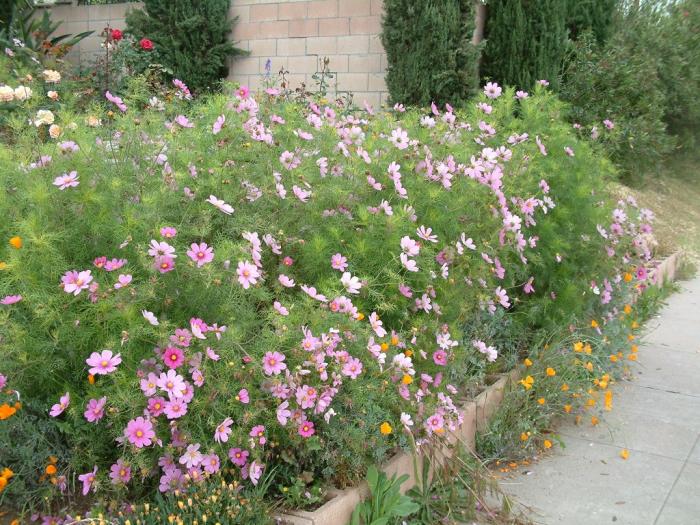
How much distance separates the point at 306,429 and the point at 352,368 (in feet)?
0.87

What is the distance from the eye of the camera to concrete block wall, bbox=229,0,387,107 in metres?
9.86

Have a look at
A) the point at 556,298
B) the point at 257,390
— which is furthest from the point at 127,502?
the point at 556,298

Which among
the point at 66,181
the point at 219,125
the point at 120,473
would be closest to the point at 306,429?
the point at 120,473

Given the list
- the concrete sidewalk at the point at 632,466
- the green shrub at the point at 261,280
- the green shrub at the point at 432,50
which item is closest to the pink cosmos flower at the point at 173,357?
the green shrub at the point at 261,280

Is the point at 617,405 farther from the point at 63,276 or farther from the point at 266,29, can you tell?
the point at 266,29

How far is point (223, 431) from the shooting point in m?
2.40

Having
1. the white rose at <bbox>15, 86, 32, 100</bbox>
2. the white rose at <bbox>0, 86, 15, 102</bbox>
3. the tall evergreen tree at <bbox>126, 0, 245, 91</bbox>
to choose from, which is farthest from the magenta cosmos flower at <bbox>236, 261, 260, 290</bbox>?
the tall evergreen tree at <bbox>126, 0, 245, 91</bbox>

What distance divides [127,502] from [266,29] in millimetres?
9002

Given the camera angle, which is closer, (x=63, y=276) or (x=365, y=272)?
(x=63, y=276)

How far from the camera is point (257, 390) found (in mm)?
2586

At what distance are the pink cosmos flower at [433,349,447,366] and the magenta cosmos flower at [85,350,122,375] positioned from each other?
56.2 inches

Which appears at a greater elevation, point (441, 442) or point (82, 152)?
point (82, 152)

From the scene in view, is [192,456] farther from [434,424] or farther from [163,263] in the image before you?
[434,424]

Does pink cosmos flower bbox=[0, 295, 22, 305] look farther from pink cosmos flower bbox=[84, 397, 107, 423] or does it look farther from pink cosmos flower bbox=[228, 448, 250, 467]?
pink cosmos flower bbox=[228, 448, 250, 467]
